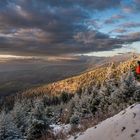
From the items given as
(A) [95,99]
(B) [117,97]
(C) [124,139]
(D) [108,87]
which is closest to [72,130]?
(C) [124,139]

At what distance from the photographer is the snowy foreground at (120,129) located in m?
13.7

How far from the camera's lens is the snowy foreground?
13.7 metres

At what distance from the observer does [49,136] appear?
17.7 metres

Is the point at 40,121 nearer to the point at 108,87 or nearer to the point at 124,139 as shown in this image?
the point at 108,87

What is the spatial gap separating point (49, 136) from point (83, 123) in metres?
2.04

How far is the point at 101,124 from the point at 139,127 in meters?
2.55

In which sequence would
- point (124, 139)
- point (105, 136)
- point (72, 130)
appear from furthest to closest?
point (72, 130), point (105, 136), point (124, 139)

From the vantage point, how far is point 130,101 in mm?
35438

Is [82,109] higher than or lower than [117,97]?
lower

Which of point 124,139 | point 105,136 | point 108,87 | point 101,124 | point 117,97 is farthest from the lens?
point 108,87

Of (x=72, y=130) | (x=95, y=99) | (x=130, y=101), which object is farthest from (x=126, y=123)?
(x=95, y=99)

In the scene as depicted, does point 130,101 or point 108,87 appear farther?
point 108,87

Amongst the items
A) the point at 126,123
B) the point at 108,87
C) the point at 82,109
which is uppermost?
the point at 126,123

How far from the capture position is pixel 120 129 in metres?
14.4
